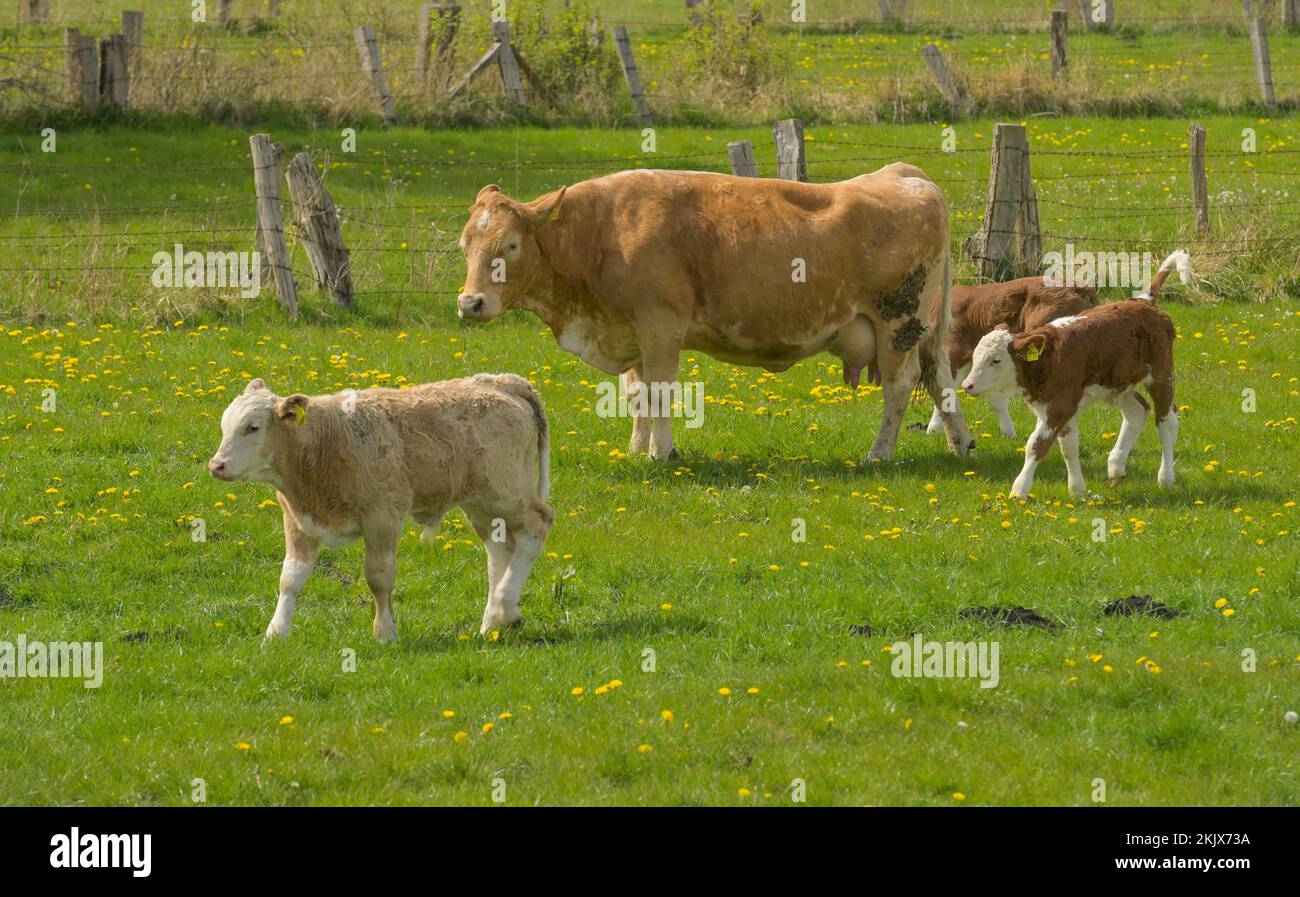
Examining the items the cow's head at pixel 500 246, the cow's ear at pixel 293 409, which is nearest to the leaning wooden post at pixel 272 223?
the cow's head at pixel 500 246

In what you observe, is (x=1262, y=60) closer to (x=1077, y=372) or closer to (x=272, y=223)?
(x=272, y=223)

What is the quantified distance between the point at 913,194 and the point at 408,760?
8.29 m

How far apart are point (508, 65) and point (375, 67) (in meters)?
2.16

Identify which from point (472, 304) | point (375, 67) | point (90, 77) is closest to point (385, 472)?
point (472, 304)

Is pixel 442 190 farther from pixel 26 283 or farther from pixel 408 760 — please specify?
pixel 408 760

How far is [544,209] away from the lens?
535 inches

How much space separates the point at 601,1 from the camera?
132ft

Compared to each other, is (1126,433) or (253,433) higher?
(253,433)

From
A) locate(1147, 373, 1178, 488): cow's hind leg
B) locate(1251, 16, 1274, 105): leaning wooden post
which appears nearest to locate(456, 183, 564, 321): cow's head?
locate(1147, 373, 1178, 488): cow's hind leg

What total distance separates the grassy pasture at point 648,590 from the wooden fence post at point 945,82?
908 centimetres

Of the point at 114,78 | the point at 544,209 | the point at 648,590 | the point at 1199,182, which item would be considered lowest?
the point at 648,590

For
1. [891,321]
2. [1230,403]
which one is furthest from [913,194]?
[1230,403]

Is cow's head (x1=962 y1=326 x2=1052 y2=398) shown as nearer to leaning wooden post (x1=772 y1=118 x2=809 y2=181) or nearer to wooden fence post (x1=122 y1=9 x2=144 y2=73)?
→ leaning wooden post (x1=772 y1=118 x2=809 y2=181)

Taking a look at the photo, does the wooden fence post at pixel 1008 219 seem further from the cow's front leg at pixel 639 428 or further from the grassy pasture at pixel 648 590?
the cow's front leg at pixel 639 428
